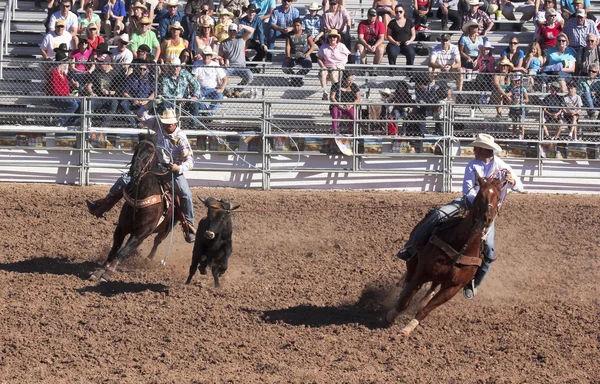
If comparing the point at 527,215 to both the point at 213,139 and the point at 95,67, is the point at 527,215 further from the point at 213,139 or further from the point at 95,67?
the point at 95,67

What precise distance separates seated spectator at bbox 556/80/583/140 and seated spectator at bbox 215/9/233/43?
6496 mm

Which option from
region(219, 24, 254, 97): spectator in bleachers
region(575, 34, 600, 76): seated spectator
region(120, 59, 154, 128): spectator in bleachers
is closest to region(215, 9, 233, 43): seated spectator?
region(219, 24, 254, 97): spectator in bleachers

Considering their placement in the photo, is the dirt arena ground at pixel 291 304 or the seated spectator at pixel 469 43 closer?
the dirt arena ground at pixel 291 304

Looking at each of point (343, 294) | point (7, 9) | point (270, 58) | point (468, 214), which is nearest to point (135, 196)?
point (343, 294)

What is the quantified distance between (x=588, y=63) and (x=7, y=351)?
13.2 meters

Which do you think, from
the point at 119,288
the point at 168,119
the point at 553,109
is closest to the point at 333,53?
the point at 553,109

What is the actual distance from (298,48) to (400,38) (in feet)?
6.72

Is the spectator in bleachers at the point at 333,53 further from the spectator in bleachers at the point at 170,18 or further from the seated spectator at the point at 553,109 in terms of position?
the seated spectator at the point at 553,109

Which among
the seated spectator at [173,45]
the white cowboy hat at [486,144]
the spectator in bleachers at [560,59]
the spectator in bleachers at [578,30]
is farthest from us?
the spectator in bleachers at [578,30]

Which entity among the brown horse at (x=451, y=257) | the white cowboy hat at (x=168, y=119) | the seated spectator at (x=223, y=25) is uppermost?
the seated spectator at (x=223, y=25)

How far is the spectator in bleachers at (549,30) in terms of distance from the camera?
19141mm

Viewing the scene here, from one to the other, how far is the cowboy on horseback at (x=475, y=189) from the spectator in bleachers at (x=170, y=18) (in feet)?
34.5

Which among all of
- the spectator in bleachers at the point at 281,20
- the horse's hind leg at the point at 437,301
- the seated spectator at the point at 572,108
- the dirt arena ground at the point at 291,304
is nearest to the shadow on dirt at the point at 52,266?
the dirt arena ground at the point at 291,304

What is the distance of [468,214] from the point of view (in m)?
9.12
